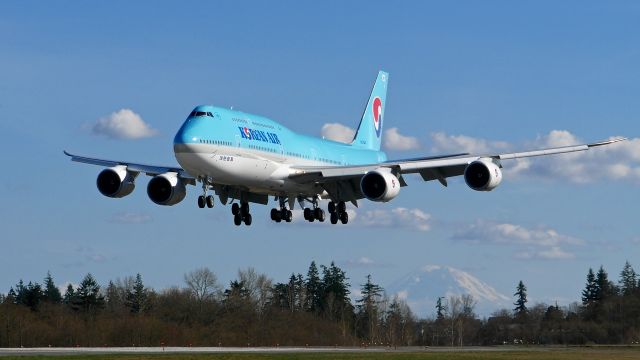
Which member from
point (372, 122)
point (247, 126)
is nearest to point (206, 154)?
point (247, 126)

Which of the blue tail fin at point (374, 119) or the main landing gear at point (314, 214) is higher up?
the blue tail fin at point (374, 119)

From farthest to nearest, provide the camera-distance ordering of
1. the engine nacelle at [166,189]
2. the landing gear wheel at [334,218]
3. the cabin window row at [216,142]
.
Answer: the landing gear wheel at [334,218]
the engine nacelle at [166,189]
the cabin window row at [216,142]

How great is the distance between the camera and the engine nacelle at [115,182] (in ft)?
238

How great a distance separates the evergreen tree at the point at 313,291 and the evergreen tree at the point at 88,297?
32.6 metres

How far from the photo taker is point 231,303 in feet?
433

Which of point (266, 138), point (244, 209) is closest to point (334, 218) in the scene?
point (244, 209)

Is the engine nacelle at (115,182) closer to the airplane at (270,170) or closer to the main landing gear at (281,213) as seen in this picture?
the airplane at (270,170)

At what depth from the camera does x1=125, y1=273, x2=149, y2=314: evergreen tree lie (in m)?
142

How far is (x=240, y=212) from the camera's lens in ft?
247

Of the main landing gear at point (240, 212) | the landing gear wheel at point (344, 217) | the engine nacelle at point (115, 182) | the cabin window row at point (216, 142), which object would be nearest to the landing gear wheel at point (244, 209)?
the main landing gear at point (240, 212)

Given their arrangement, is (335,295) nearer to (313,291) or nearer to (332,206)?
(313,291)

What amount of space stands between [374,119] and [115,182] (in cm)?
2994

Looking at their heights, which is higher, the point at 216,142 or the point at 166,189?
the point at 216,142

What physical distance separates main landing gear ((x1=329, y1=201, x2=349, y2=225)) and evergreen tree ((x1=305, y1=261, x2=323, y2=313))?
90.9m
